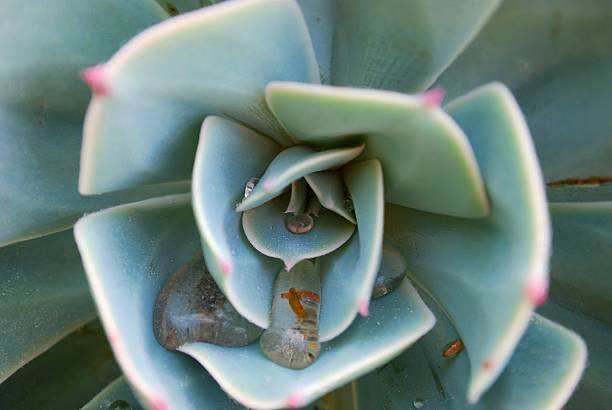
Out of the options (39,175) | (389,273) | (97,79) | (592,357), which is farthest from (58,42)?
(592,357)

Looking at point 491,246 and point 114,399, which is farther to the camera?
point 114,399

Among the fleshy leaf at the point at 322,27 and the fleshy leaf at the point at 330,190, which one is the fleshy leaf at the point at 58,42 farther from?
the fleshy leaf at the point at 330,190

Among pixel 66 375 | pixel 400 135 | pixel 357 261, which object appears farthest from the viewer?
pixel 66 375

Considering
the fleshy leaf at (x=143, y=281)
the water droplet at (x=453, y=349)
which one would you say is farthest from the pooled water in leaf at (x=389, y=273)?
the fleshy leaf at (x=143, y=281)

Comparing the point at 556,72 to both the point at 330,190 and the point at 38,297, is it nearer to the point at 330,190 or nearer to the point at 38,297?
the point at 330,190

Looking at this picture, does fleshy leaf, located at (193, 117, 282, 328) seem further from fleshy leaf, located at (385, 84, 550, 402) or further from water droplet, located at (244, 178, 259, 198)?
fleshy leaf, located at (385, 84, 550, 402)

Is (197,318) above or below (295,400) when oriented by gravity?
below

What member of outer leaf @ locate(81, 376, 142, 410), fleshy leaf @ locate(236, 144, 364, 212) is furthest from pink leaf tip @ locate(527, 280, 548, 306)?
outer leaf @ locate(81, 376, 142, 410)
